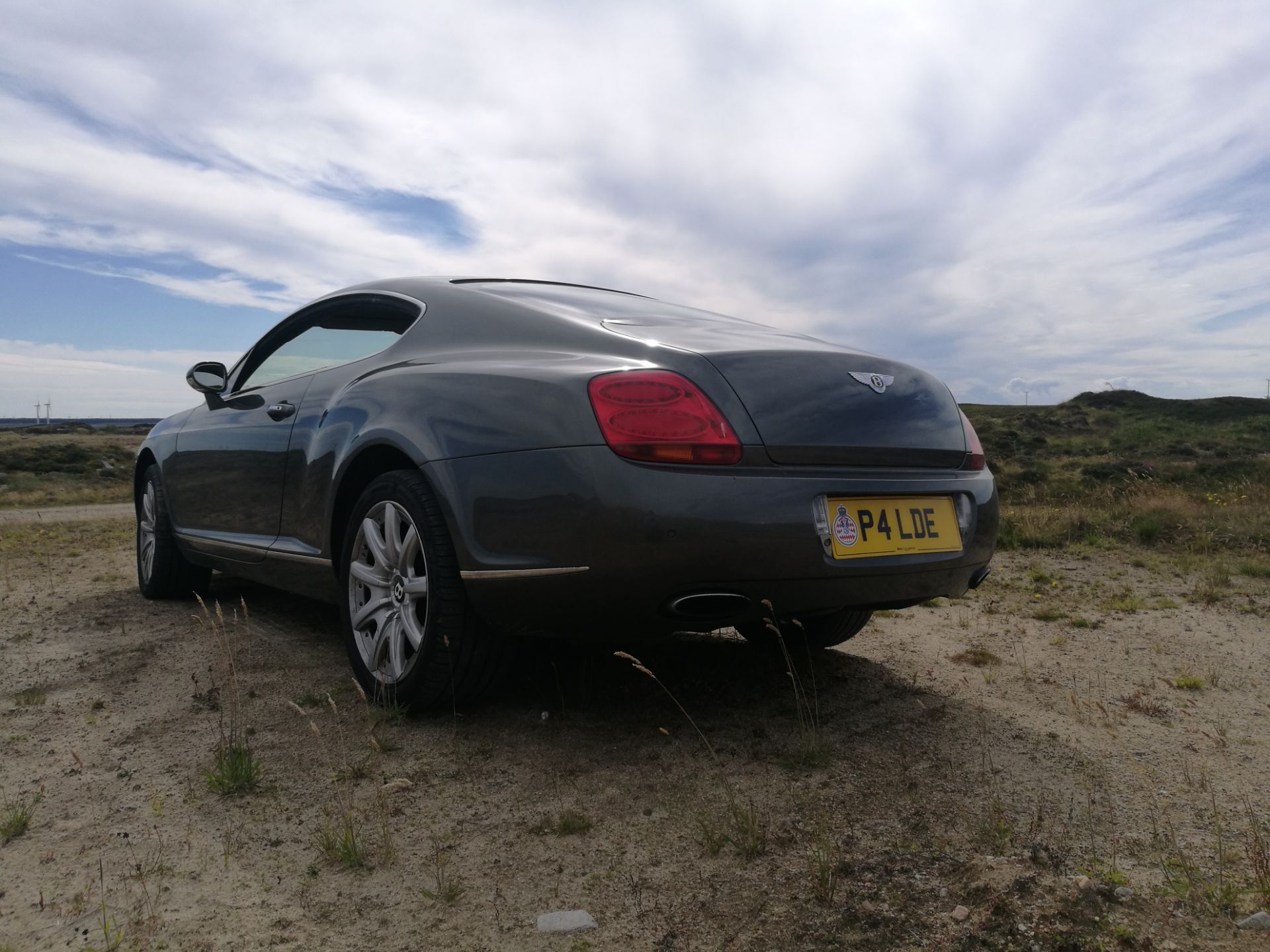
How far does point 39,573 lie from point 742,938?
582cm

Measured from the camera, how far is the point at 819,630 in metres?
3.62

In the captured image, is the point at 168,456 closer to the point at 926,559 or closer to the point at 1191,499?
the point at 926,559

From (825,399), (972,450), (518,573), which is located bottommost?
(518,573)

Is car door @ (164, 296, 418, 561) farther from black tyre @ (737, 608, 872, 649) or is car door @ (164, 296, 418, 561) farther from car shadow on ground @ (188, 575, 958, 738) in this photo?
black tyre @ (737, 608, 872, 649)

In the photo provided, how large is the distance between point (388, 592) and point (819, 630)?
167 centimetres

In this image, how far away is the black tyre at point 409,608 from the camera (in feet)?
8.63

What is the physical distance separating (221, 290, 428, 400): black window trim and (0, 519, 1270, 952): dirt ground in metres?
1.12

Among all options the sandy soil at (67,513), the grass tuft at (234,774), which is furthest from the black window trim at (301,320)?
the sandy soil at (67,513)

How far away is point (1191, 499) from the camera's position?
8.79 m

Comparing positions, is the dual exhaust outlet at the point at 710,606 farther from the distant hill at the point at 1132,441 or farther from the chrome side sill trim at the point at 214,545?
the distant hill at the point at 1132,441

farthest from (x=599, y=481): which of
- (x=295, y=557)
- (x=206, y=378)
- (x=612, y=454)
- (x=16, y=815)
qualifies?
(x=206, y=378)

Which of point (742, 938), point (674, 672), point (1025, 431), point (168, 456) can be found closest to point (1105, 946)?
point (742, 938)

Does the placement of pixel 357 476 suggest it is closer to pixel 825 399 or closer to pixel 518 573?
pixel 518 573

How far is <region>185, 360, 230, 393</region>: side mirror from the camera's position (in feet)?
14.8
